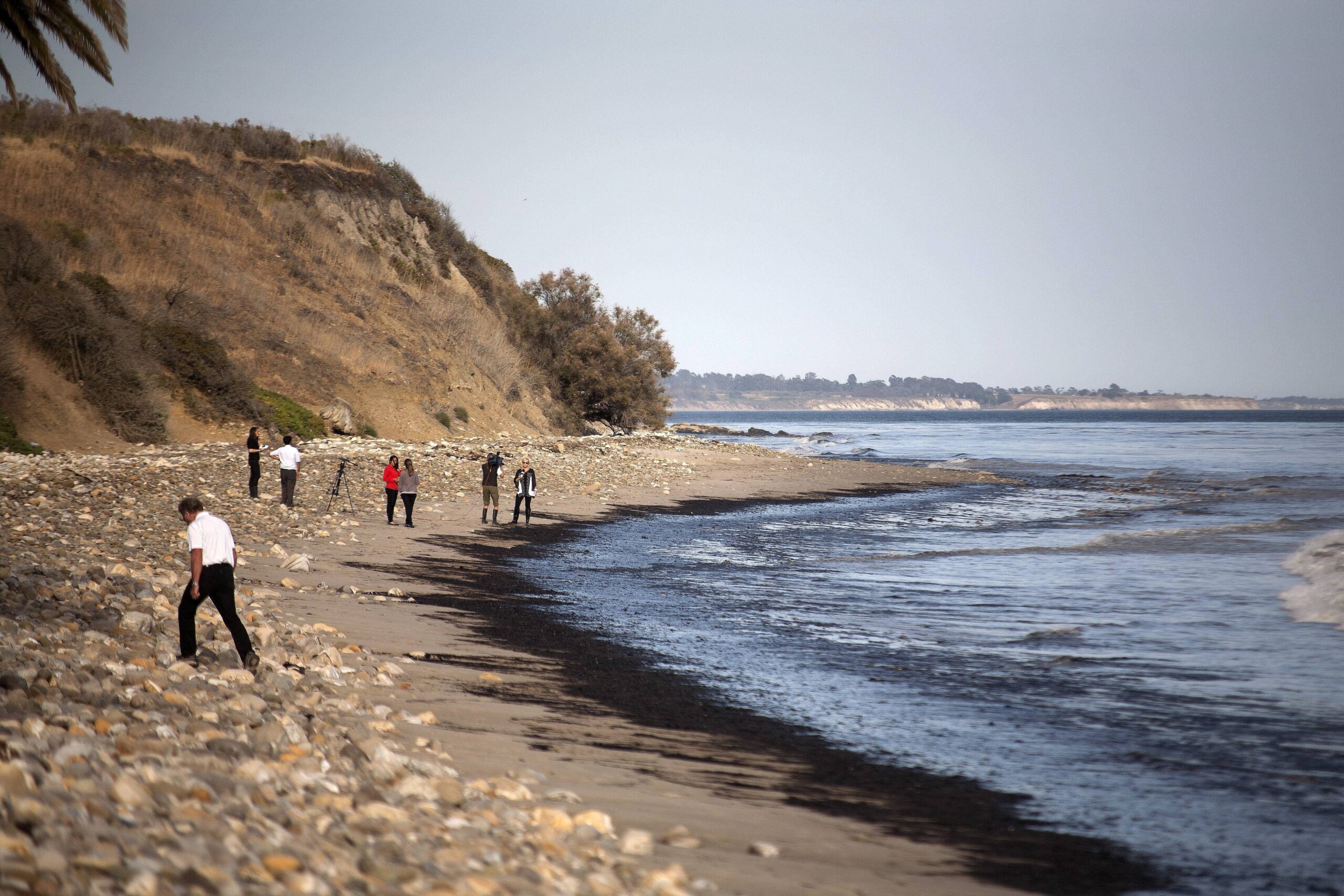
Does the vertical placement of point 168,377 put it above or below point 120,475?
above

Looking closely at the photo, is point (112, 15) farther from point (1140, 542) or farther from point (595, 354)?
point (595, 354)

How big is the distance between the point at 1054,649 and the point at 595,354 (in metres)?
48.8

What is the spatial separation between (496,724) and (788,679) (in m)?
3.47

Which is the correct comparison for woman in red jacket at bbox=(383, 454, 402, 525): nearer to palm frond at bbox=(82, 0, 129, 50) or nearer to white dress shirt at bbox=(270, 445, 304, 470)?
white dress shirt at bbox=(270, 445, 304, 470)

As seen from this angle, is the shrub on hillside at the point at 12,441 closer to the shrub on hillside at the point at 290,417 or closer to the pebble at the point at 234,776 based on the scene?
the shrub on hillside at the point at 290,417

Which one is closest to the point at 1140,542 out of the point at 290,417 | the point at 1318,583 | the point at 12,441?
the point at 1318,583

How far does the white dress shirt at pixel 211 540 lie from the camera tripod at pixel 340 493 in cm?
1286

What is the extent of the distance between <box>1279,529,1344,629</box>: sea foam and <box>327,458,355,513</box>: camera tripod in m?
18.1

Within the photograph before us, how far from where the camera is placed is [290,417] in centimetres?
3472

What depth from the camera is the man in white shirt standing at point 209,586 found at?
8.11 metres

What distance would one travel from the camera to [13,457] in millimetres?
23047

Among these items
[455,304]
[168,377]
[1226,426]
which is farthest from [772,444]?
[1226,426]

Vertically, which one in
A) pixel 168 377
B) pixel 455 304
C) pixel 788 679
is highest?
pixel 455 304

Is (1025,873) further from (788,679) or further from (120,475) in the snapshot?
(120,475)
